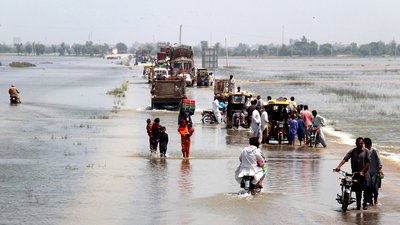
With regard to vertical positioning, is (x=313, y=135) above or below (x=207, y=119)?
above

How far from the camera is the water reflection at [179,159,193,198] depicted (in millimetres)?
18672

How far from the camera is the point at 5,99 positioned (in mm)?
58656

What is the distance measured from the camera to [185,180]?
20.4 m

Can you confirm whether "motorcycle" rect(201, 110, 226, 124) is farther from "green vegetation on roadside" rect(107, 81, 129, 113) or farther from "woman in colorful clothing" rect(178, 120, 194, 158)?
"woman in colorful clothing" rect(178, 120, 194, 158)

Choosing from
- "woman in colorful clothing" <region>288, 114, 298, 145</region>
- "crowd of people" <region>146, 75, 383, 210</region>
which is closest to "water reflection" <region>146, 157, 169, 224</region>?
"crowd of people" <region>146, 75, 383, 210</region>

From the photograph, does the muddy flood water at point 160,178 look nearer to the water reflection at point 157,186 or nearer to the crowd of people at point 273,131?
the water reflection at point 157,186

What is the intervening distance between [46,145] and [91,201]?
11.5 m

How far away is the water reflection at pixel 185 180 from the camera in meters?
18.7

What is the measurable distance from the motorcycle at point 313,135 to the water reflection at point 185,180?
232 inches

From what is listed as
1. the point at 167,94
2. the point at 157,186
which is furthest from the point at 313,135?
the point at 167,94

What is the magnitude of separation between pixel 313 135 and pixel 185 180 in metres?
8.92

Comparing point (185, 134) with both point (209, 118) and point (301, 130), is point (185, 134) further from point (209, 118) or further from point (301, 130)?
point (209, 118)

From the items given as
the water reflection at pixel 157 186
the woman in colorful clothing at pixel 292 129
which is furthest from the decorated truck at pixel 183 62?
the water reflection at pixel 157 186

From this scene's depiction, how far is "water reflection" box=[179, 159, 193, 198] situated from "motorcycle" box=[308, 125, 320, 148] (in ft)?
19.4
